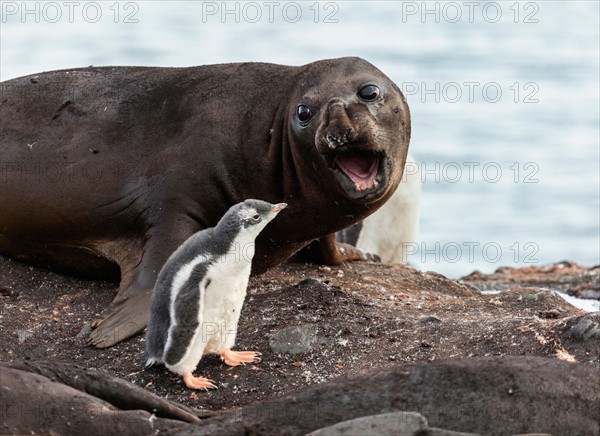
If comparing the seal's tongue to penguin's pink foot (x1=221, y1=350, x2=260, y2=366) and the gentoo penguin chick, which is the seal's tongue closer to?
the gentoo penguin chick

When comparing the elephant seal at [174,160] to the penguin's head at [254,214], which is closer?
the penguin's head at [254,214]

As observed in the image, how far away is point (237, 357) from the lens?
7.38 m

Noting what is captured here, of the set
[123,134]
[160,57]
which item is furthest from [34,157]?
[160,57]

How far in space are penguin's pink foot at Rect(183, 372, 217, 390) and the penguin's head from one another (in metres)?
0.80

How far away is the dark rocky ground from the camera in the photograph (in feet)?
23.2

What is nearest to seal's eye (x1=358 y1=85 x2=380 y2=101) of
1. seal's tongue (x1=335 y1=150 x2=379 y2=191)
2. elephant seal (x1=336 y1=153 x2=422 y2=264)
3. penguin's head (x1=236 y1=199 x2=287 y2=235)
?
seal's tongue (x1=335 y1=150 x2=379 y2=191)

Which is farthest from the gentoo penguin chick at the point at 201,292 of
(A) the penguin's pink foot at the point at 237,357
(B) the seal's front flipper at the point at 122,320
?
(B) the seal's front flipper at the point at 122,320

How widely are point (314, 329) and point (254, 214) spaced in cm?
90

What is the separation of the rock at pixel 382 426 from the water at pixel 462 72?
13915mm

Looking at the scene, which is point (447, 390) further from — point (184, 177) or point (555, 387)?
point (184, 177)

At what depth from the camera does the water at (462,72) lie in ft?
73.9

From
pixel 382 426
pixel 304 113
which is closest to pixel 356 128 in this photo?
pixel 304 113

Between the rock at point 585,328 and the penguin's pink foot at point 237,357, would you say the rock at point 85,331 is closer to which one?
the penguin's pink foot at point 237,357

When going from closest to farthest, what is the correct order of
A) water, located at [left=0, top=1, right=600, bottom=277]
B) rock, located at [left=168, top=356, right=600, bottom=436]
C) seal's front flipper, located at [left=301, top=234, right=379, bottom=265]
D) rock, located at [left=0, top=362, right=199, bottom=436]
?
rock, located at [left=168, top=356, right=600, bottom=436]
rock, located at [left=0, top=362, right=199, bottom=436]
seal's front flipper, located at [left=301, top=234, right=379, bottom=265]
water, located at [left=0, top=1, right=600, bottom=277]
